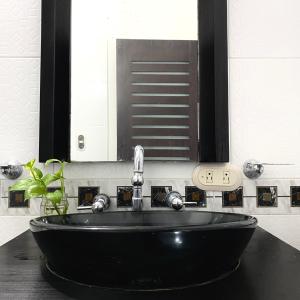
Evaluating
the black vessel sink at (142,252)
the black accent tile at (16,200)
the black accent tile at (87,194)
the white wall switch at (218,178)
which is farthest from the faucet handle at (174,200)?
the black accent tile at (16,200)

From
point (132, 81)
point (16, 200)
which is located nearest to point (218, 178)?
point (132, 81)

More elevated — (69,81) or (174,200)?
(69,81)

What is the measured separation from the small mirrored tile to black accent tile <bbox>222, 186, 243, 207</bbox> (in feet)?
0.58

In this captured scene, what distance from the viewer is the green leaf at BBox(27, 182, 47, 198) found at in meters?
0.91

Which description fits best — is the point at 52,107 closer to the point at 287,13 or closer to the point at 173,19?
the point at 173,19

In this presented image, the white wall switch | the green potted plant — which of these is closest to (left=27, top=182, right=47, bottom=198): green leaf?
the green potted plant

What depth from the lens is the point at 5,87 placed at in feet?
3.63

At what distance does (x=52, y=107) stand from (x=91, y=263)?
0.63 metres

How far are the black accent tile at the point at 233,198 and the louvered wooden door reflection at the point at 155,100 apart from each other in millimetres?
157

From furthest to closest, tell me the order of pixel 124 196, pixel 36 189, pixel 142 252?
1. pixel 124 196
2. pixel 36 189
3. pixel 142 252

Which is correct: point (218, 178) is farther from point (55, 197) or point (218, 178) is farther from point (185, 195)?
point (55, 197)

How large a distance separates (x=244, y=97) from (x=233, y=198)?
329 mm

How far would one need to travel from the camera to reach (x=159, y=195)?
42.6 inches

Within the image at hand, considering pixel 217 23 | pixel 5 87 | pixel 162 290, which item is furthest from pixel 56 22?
pixel 162 290
